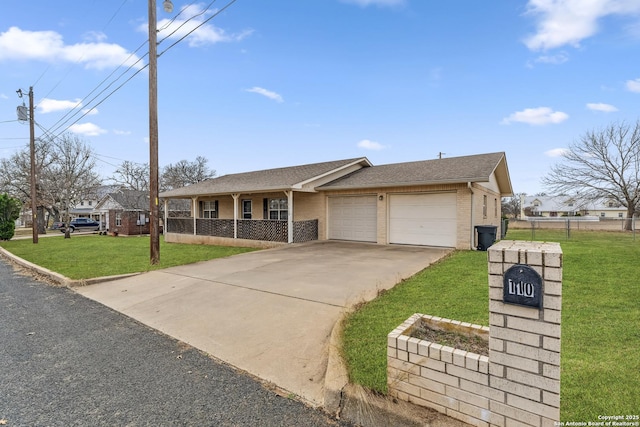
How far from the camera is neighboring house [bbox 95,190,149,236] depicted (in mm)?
27047

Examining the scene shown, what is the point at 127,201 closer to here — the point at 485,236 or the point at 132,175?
the point at 132,175

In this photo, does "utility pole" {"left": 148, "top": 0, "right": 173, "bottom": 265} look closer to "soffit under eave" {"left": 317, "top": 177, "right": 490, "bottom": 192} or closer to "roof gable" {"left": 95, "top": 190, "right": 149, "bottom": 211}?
"soffit under eave" {"left": 317, "top": 177, "right": 490, "bottom": 192}

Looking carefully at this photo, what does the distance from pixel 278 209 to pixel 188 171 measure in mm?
35090

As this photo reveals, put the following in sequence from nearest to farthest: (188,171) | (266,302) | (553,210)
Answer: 1. (266,302)
2. (188,171)
3. (553,210)

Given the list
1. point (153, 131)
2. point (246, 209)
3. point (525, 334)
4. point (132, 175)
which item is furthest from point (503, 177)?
point (132, 175)

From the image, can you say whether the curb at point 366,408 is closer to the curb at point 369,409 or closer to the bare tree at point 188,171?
the curb at point 369,409

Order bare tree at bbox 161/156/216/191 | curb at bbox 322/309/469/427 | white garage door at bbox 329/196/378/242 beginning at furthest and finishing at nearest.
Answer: bare tree at bbox 161/156/216/191 < white garage door at bbox 329/196/378/242 < curb at bbox 322/309/469/427

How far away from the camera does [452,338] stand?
113 inches

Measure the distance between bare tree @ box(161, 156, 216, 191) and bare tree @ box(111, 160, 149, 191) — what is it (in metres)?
3.47

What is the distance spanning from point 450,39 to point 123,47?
12.5 m

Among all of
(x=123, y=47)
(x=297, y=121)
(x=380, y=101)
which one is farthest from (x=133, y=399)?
(x=297, y=121)

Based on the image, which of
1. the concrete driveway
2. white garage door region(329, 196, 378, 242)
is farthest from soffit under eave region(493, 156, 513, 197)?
the concrete driveway

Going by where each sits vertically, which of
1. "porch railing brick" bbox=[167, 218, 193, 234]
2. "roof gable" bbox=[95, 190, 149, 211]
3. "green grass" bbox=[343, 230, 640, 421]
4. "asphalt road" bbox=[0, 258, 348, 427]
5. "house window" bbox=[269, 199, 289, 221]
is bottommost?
"asphalt road" bbox=[0, 258, 348, 427]

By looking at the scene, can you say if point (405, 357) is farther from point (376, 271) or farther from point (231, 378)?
point (376, 271)
